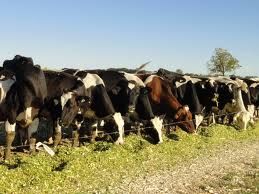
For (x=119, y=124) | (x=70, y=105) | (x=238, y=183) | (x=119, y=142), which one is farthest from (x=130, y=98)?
(x=238, y=183)

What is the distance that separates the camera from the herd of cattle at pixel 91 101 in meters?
13.0

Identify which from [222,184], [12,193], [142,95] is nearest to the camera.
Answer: [12,193]

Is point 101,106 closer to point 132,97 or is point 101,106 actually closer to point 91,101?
point 91,101

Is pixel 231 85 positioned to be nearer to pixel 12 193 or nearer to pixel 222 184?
pixel 222 184

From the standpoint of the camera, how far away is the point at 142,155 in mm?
14414

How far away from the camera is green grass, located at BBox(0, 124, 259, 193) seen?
10.7 meters

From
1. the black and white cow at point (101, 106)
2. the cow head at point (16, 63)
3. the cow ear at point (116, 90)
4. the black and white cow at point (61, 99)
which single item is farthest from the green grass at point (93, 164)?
the cow head at point (16, 63)

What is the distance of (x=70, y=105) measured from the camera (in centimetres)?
1446

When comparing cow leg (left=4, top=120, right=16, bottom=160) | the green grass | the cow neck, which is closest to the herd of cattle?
cow leg (left=4, top=120, right=16, bottom=160)

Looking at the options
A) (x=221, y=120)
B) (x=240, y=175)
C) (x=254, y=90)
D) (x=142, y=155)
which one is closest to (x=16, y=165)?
(x=142, y=155)

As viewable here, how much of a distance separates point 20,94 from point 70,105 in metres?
1.96

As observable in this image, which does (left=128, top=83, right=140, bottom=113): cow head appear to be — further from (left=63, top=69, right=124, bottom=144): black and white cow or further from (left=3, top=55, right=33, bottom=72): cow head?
(left=3, top=55, right=33, bottom=72): cow head

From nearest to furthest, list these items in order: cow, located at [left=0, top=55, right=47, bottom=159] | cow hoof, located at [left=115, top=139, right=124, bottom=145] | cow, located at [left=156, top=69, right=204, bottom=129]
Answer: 1. cow, located at [left=0, top=55, right=47, bottom=159]
2. cow hoof, located at [left=115, top=139, right=124, bottom=145]
3. cow, located at [left=156, top=69, right=204, bottom=129]

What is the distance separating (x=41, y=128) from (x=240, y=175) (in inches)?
352
